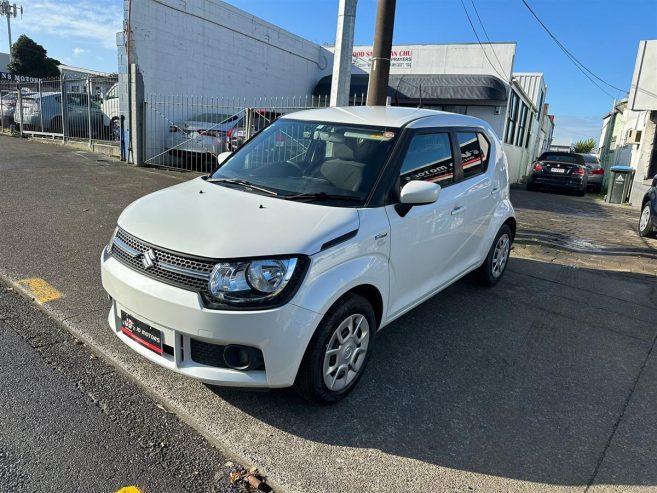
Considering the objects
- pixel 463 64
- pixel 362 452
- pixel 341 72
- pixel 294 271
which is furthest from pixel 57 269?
pixel 463 64

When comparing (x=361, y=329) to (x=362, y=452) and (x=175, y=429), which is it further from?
(x=175, y=429)

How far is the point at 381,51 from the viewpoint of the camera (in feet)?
20.9

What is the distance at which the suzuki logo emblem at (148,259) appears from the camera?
9.04 ft

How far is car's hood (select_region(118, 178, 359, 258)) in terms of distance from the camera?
2.61 m

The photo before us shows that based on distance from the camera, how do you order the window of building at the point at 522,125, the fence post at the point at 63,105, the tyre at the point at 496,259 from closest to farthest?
the tyre at the point at 496,259 → the fence post at the point at 63,105 → the window of building at the point at 522,125

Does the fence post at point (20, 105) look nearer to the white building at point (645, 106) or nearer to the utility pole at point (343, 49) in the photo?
the utility pole at point (343, 49)

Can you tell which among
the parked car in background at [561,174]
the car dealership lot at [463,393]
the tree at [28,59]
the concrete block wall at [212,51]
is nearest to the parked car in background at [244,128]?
the concrete block wall at [212,51]

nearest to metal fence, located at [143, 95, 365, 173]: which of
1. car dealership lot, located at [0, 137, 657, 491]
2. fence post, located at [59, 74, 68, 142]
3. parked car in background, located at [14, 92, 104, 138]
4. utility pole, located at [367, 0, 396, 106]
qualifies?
parked car in background, located at [14, 92, 104, 138]

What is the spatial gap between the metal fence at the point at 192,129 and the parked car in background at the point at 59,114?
2560 mm

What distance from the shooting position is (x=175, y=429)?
8.93ft

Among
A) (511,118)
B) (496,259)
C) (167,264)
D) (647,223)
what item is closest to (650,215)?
(647,223)

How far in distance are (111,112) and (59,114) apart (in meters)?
3.46

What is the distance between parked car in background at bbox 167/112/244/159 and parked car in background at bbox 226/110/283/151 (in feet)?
0.56

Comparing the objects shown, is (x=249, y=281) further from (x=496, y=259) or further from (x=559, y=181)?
(x=559, y=181)
